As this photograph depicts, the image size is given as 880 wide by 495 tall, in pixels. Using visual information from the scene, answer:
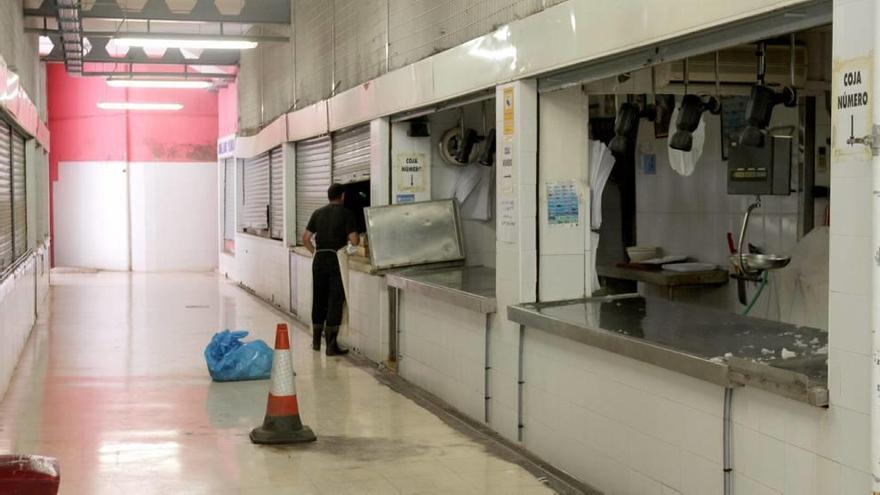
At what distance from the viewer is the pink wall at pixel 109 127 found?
65.6ft

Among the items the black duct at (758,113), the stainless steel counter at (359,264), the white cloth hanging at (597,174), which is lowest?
A: the stainless steel counter at (359,264)

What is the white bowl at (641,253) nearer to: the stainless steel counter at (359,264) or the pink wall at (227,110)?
the stainless steel counter at (359,264)

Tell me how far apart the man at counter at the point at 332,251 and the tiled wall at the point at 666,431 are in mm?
3752

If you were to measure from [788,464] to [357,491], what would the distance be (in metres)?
2.22

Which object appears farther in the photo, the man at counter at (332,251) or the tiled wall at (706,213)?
the man at counter at (332,251)

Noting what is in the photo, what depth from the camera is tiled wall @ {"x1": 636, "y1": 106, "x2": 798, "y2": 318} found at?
20.5 feet

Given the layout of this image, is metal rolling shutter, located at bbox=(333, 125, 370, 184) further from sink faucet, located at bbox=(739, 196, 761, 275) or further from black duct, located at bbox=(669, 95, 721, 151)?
black duct, located at bbox=(669, 95, 721, 151)

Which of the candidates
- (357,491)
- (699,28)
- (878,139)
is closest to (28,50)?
(357,491)

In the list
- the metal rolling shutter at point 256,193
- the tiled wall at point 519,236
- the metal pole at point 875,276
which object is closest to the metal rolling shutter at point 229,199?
the metal rolling shutter at point 256,193

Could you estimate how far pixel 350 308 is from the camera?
9.41m

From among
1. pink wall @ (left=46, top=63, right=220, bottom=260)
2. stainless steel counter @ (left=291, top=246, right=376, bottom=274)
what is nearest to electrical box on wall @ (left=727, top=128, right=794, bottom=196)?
stainless steel counter @ (left=291, top=246, right=376, bottom=274)

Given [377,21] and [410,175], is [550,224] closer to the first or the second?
[410,175]

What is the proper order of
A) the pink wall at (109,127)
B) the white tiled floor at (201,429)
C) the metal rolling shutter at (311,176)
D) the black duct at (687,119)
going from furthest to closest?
the pink wall at (109,127)
the metal rolling shutter at (311,176)
the white tiled floor at (201,429)
the black duct at (687,119)

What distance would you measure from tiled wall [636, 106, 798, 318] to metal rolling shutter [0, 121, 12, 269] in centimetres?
538
